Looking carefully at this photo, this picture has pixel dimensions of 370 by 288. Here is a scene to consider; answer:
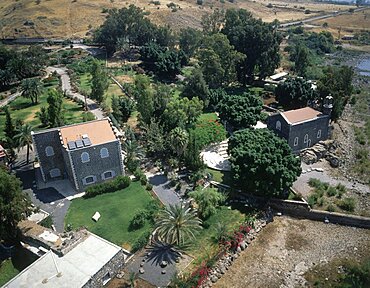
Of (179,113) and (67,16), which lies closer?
(179,113)

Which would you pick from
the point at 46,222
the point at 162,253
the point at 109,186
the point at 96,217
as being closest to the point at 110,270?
the point at 162,253

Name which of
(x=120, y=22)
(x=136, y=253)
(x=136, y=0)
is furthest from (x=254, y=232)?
(x=136, y=0)

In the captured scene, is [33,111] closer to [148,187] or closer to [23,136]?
[23,136]

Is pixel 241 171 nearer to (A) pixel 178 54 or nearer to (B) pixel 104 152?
(B) pixel 104 152

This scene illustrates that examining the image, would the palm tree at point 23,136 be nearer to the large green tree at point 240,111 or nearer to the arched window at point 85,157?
the arched window at point 85,157

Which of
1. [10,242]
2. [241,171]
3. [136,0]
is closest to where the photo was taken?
[10,242]
